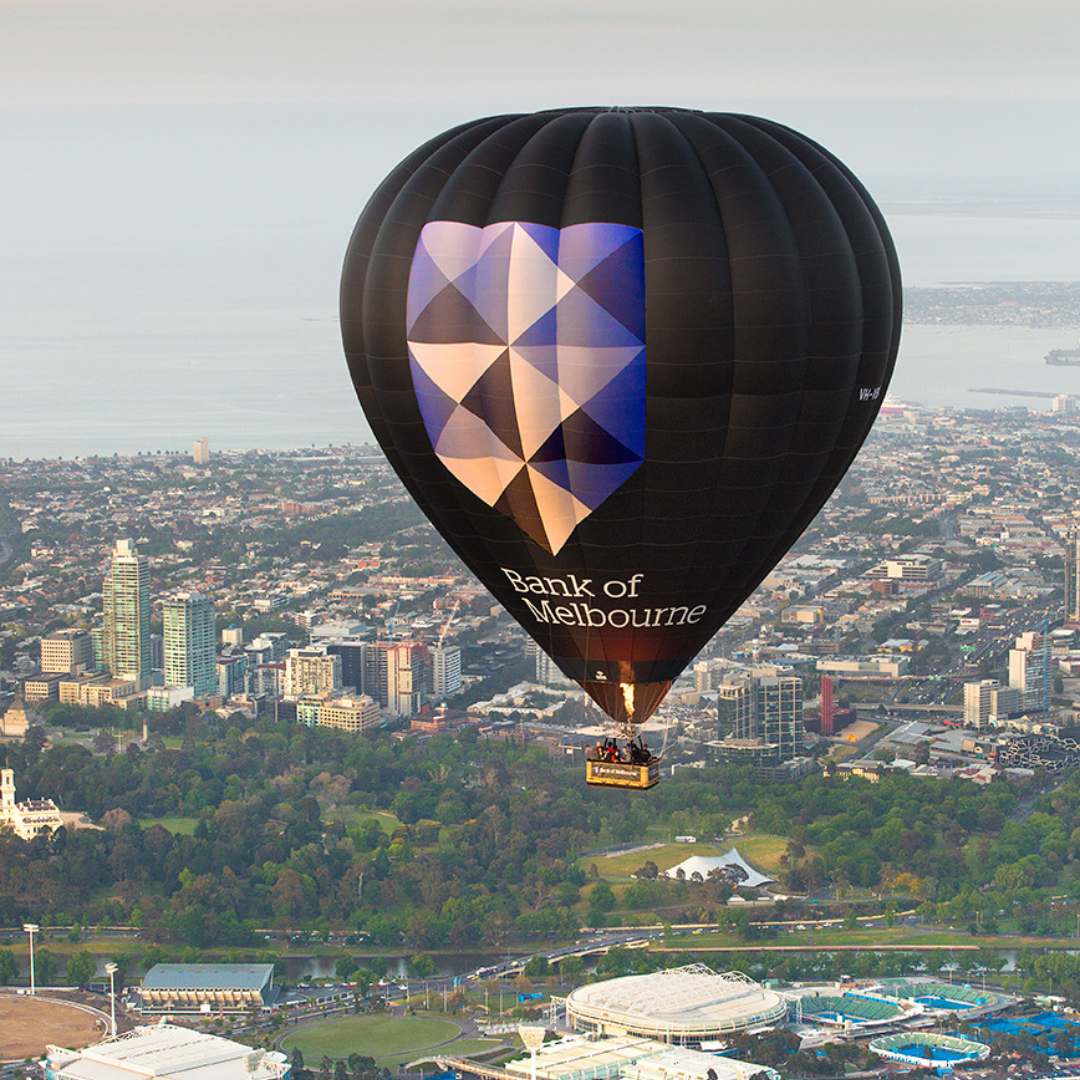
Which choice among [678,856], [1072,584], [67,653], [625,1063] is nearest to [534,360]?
[625,1063]

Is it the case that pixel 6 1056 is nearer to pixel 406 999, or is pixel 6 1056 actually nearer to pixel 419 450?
pixel 406 999

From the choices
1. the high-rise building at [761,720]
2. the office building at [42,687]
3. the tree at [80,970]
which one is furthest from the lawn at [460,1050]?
the office building at [42,687]

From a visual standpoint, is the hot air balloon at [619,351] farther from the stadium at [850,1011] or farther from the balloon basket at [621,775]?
the stadium at [850,1011]

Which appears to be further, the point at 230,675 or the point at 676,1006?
the point at 230,675

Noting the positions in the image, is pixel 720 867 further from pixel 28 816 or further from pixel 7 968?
pixel 28 816

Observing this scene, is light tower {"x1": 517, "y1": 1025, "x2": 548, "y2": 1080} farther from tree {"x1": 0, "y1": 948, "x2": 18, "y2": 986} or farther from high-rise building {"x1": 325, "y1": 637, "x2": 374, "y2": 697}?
high-rise building {"x1": 325, "y1": 637, "x2": 374, "y2": 697}

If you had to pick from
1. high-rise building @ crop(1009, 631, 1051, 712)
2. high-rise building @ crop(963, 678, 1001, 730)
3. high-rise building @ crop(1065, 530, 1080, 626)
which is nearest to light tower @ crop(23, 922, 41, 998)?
high-rise building @ crop(963, 678, 1001, 730)
